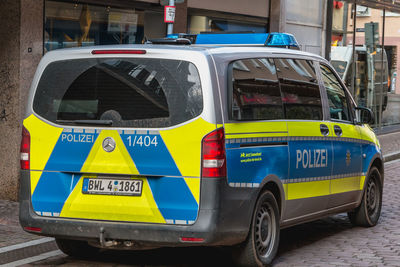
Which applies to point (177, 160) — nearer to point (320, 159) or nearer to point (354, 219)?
point (320, 159)

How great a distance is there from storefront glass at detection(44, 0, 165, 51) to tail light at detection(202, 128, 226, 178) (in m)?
5.41

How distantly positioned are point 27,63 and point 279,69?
4.21 metres

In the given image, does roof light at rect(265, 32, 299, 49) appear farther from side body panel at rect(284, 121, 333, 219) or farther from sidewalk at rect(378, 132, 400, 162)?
sidewalk at rect(378, 132, 400, 162)

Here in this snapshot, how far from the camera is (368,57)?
22.0 metres

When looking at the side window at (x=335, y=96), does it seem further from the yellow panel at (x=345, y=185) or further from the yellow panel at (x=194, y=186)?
the yellow panel at (x=194, y=186)

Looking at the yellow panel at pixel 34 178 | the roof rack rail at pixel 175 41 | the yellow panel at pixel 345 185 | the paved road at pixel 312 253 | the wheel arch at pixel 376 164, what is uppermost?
the roof rack rail at pixel 175 41

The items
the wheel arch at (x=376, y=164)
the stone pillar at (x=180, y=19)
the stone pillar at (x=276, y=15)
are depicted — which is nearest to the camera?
the wheel arch at (x=376, y=164)

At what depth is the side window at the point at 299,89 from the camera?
7711mm

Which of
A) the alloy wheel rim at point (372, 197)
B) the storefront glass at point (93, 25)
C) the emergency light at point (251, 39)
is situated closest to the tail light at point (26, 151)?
the emergency light at point (251, 39)

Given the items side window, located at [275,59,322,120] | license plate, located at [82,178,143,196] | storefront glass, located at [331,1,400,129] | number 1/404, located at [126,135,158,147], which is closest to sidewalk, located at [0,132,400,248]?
license plate, located at [82,178,143,196]

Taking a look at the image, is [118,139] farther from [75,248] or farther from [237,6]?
[237,6]

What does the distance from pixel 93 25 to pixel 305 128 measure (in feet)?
17.6

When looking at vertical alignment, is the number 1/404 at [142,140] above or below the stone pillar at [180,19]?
below

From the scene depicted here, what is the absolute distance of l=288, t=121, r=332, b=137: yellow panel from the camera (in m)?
7.67
